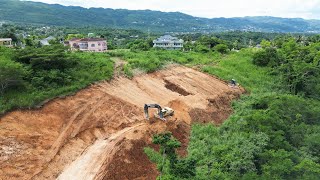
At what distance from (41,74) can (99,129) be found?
6527mm

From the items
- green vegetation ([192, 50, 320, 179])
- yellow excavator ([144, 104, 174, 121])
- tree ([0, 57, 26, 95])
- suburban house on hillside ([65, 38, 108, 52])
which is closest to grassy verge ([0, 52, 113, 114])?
tree ([0, 57, 26, 95])

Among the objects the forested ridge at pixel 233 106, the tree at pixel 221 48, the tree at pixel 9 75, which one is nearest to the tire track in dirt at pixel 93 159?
the forested ridge at pixel 233 106

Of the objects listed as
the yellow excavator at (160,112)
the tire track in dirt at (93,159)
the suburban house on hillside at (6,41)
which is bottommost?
the tire track in dirt at (93,159)

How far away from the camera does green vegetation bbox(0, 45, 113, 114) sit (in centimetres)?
2134

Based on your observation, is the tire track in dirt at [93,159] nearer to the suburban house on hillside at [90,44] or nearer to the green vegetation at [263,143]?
the green vegetation at [263,143]

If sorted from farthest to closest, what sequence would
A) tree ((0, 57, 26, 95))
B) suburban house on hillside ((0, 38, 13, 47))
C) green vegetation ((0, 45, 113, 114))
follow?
suburban house on hillside ((0, 38, 13, 47))
green vegetation ((0, 45, 113, 114))
tree ((0, 57, 26, 95))

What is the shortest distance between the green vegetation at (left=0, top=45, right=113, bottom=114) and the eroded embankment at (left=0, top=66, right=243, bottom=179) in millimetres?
831

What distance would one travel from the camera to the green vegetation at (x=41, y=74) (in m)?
21.3

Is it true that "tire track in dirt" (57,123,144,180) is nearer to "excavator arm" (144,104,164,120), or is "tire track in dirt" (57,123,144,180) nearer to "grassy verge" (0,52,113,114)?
"excavator arm" (144,104,164,120)

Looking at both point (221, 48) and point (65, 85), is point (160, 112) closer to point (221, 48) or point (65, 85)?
point (65, 85)

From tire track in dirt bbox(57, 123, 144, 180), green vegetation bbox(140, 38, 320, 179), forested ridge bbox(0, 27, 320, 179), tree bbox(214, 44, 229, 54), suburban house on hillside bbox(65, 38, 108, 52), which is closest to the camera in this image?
green vegetation bbox(140, 38, 320, 179)

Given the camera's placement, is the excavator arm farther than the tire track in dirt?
Yes

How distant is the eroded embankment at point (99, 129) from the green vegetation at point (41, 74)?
831mm

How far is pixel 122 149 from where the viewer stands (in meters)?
18.1
